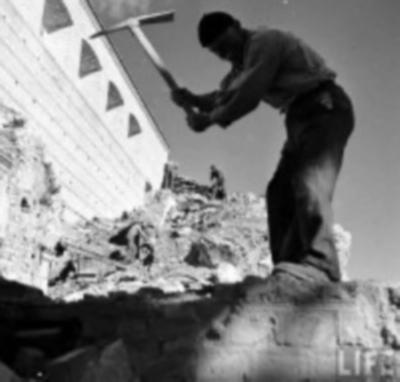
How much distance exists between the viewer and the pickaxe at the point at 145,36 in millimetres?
3402

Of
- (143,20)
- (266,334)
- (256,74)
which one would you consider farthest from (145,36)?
(266,334)

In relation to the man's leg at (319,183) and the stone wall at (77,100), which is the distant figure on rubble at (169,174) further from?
the man's leg at (319,183)

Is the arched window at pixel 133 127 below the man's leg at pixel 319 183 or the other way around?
the other way around

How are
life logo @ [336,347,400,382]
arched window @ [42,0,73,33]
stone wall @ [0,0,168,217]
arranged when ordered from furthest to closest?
arched window @ [42,0,73,33] < stone wall @ [0,0,168,217] < life logo @ [336,347,400,382]

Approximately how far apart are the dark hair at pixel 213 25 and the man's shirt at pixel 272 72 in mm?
133

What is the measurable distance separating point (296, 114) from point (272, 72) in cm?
24

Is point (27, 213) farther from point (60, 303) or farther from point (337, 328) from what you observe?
point (337, 328)

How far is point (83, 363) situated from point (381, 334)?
1.09m

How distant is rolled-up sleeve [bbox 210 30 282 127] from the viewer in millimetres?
2271

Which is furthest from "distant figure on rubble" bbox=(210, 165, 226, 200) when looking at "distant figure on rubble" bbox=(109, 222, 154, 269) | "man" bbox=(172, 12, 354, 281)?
"man" bbox=(172, 12, 354, 281)

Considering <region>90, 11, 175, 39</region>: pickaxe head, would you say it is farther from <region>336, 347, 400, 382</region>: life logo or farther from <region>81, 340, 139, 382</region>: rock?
<region>336, 347, 400, 382</region>: life logo

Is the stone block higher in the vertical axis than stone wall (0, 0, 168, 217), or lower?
lower

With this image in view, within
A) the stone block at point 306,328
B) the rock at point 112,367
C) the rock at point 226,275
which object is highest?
the rock at point 226,275

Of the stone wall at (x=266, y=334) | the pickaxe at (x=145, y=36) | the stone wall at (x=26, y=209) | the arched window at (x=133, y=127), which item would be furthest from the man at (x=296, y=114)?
the arched window at (x=133, y=127)
